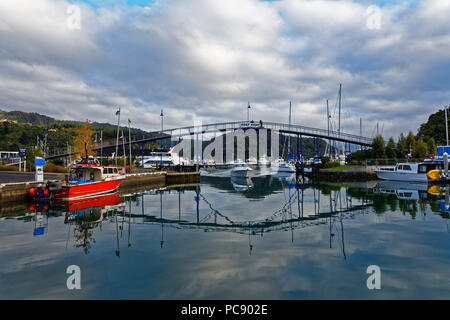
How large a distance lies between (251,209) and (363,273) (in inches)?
568

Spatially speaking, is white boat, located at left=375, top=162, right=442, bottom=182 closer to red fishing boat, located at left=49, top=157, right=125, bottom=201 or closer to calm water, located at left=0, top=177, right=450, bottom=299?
calm water, located at left=0, top=177, right=450, bottom=299

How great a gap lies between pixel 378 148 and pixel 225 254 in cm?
6479

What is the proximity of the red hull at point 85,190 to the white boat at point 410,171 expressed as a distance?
49090 millimetres

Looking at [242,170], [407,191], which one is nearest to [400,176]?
[407,191]

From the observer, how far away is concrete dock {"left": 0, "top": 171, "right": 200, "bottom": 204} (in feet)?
81.9

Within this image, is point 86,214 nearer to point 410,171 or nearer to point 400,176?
point 410,171

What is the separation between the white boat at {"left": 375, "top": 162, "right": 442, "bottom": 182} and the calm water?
31382 mm

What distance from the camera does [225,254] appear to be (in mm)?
11703

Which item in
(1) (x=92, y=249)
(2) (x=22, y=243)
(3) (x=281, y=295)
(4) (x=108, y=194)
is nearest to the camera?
(3) (x=281, y=295)

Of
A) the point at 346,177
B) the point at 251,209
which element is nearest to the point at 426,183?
the point at 346,177

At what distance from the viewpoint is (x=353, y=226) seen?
666 inches

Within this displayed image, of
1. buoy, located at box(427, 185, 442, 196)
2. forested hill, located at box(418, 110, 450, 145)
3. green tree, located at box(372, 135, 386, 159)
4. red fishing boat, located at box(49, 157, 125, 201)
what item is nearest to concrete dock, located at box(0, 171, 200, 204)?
red fishing boat, located at box(49, 157, 125, 201)
